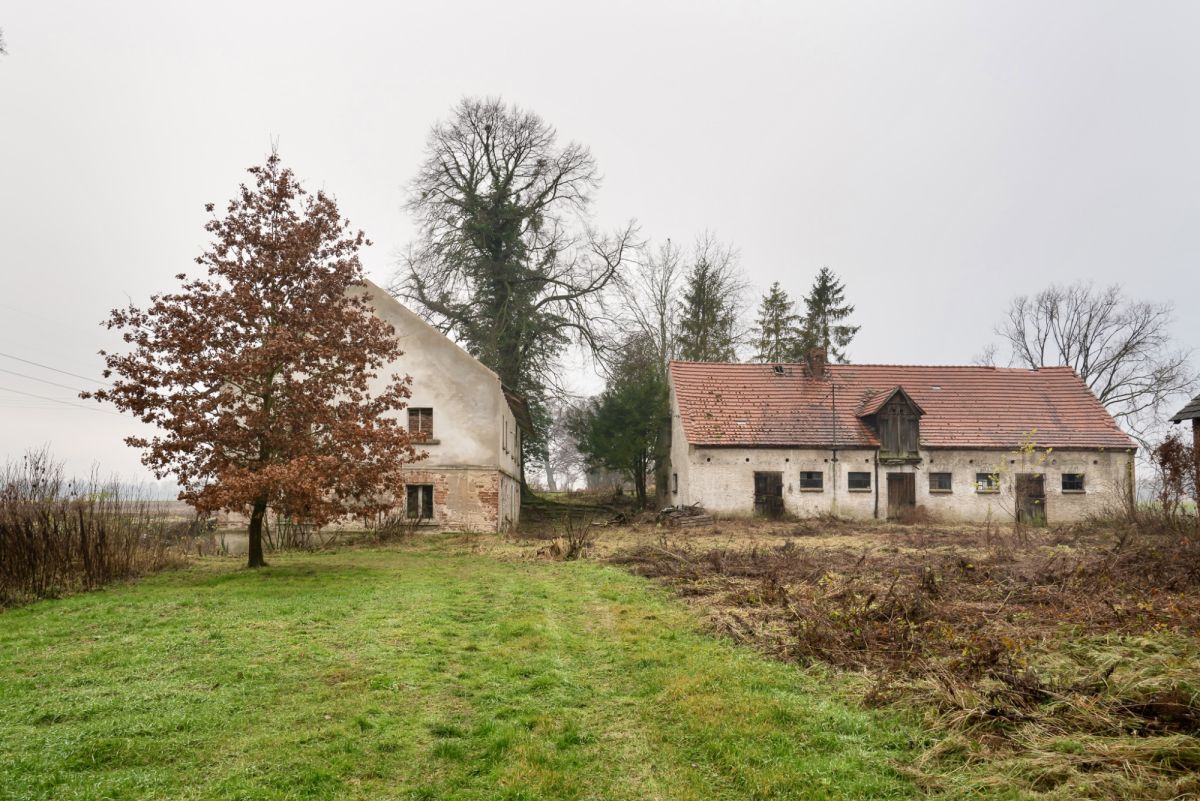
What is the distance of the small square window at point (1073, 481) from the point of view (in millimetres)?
30078

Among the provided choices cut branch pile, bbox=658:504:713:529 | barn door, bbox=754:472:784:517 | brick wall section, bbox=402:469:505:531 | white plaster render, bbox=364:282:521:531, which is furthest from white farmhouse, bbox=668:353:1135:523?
white plaster render, bbox=364:282:521:531

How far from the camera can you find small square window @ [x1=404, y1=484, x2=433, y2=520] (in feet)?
78.5

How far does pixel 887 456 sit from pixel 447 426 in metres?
17.1

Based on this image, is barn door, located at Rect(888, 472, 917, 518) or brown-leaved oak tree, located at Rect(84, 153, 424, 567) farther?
barn door, located at Rect(888, 472, 917, 518)

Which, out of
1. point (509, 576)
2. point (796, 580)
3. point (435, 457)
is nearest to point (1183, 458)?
point (796, 580)

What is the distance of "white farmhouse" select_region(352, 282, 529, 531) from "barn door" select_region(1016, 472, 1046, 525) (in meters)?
20.5

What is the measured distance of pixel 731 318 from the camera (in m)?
42.0

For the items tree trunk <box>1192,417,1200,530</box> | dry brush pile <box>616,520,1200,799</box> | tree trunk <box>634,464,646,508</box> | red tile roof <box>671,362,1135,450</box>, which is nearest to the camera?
dry brush pile <box>616,520,1200,799</box>

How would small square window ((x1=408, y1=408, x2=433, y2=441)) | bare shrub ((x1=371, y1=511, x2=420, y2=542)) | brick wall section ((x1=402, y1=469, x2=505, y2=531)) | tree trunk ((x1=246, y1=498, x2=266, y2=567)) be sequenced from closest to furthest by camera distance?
tree trunk ((x1=246, y1=498, x2=266, y2=567)) → bare shrub ((x1=371, y1=511, x2=420, y2=542)) → brick wall section ((x1=402, y1=469, x2=505, y2=531)) → small square window ((x1=408, y1=408, x2=433, y2=441))

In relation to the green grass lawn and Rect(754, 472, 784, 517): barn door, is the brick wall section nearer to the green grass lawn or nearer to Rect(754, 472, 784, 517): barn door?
Rect(754, 472, 784, 517): barn door

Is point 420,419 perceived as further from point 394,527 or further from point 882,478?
point 882,478

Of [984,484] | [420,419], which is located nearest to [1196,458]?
[984,484]

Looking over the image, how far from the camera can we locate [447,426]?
2428 cm

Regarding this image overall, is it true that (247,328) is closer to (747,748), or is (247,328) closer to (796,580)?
(796,580)
